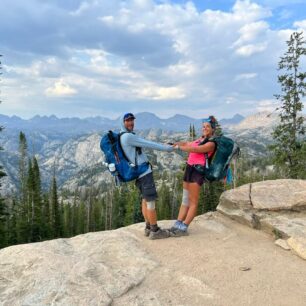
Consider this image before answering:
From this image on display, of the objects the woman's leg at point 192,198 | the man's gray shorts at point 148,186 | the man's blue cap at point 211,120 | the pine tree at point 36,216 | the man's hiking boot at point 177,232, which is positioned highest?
the man's blue cap at point 211,120

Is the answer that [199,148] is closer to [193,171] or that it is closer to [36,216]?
[193,171]

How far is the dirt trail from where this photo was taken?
700 cm

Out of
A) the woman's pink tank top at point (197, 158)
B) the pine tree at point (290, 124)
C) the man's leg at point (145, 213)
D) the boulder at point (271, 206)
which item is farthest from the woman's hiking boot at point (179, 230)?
the pine tree at point (290, 124)

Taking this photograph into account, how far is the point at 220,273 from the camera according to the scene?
8016 mm

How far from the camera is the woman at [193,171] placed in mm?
9781

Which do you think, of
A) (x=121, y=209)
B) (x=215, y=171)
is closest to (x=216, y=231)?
(x=215, y=171)

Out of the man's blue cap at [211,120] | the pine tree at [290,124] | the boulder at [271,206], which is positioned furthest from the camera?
the pine tree at [290,124]

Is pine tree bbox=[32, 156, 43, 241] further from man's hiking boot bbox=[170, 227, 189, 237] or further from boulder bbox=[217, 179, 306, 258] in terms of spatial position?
man's hiking boot bbox=[170, 227, 189, 237]

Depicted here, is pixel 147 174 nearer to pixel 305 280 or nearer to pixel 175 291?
pixel 175 291

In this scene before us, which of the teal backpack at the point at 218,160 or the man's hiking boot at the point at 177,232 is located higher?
the teal backpack at the point at 218,160

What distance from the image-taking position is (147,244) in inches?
380

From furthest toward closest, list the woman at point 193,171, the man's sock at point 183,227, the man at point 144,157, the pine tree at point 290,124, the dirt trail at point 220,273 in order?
the pine tree at point 290,124
the man's sock at point 183,227
the woman at point 193,171
the man at point 144,157
the dirt trail at point 220,273

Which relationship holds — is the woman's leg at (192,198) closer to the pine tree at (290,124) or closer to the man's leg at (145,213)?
the man's leg at (145,213)

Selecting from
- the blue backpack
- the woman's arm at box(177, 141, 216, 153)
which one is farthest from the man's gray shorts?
the woman's arm at box(177, 141, 216, 153)
